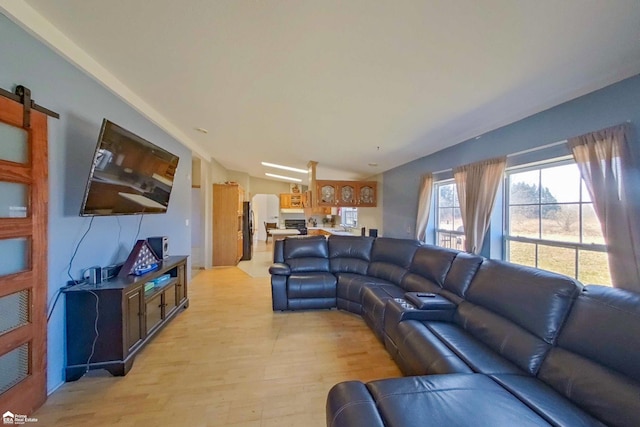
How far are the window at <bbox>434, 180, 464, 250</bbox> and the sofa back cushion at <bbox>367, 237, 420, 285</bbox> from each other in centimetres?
55

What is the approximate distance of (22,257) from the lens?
65.0 inches

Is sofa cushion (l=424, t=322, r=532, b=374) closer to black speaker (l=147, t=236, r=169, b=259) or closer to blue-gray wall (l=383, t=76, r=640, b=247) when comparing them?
blue-gray wall (l=383, t=76, r=640, b=247)

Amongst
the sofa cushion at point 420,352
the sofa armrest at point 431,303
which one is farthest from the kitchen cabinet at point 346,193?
the sofa cushion at point 420,352

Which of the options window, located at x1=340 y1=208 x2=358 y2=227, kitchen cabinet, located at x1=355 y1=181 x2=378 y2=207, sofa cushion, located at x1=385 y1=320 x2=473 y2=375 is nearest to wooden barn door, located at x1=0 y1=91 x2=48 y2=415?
sofa cushion, located at x1=385 y1=320 x2=473 y2=375

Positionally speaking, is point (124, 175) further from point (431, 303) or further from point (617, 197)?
point (617, 197)

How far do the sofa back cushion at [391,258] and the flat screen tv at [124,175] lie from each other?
3074 mm

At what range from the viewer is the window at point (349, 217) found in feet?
24.3

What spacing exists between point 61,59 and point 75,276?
178cm

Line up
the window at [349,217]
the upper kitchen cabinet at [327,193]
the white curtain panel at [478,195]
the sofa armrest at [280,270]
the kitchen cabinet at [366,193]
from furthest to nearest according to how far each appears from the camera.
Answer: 1. the window at [349,217]
2. the kitchen cabinet at [366,193]
3. the upper kitchen cabinet at [327,193]
4. the sofa armrest at [280,270]
5. the white curtain panel at [478,195]

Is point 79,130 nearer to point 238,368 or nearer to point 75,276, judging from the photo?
point 75,276

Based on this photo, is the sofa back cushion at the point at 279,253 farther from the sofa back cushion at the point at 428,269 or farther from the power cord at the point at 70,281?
the power cord at the point at 70,281

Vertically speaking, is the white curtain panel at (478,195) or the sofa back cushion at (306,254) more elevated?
the white curtain panel at (478,195)

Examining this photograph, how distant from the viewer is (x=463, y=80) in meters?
1.87

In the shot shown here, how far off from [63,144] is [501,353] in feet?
12.1
